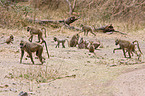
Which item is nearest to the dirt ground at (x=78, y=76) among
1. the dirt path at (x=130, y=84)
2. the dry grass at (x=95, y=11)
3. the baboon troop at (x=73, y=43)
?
the dirt path at (x=130, y=84)

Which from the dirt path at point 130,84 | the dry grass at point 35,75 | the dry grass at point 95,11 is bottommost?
the dirt path at point 130,84

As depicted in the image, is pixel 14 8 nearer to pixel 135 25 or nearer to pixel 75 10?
pixel 75 10

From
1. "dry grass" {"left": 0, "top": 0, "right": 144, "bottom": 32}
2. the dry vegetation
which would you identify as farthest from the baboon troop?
"dry grass" {"left": 0, "top": 0, "right": 144, "bottom": 32}

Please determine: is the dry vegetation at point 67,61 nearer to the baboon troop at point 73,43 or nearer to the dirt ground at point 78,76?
the dirt ground at point 78,76

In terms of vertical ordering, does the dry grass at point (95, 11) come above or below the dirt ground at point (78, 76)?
above

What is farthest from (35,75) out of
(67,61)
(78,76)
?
(67,61)

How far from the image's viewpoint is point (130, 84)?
779 cm

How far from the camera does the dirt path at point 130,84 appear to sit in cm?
695

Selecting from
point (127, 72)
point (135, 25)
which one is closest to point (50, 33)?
point (135, 25)

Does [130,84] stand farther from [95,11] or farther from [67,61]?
[95,11]

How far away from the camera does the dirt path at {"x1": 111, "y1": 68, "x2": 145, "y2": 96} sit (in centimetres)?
695

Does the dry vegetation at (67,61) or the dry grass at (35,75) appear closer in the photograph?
the dry vegetation at (67,61)

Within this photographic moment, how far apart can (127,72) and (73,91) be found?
2911mm

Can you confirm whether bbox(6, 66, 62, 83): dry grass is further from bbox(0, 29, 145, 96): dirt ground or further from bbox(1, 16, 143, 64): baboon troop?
bbox(1, 16, 143, 64): baboon troop
